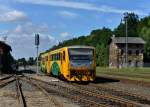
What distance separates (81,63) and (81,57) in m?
0.52

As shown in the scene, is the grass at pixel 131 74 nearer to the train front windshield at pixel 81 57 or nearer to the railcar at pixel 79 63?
the railcar at pixel 79 63

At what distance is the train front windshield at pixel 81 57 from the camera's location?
125ft

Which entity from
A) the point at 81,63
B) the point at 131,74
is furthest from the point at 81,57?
the point at 131,74

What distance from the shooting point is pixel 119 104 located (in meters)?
19.9

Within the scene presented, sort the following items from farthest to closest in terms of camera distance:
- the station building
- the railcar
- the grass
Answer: the station building < the grass < the railcar

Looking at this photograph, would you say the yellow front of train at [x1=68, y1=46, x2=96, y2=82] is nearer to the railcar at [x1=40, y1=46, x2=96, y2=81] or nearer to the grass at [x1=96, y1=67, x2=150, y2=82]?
the railcar at [x1=40, y1=46, x2=96, y2=81]

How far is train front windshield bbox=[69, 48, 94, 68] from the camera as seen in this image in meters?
38.2

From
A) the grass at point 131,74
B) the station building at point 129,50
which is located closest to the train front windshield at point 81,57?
the grass at point 131,74

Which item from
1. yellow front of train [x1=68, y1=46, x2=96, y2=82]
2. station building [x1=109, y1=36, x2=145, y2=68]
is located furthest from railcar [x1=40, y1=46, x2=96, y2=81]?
station building [x1=109, y1=36, x2=145, y2=68]

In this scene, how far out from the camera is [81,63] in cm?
3828

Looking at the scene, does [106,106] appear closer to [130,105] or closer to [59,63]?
[130,105]

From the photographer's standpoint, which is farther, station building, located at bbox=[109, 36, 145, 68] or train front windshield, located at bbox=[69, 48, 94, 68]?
station building, located at bbox=[109, 36, 145, 68]

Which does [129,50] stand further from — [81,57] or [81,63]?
[81,63]

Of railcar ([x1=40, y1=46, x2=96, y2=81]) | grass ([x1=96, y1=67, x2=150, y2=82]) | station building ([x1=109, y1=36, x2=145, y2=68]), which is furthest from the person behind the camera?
station building ([x1=109, y1=36, x2=145, y2=68])
